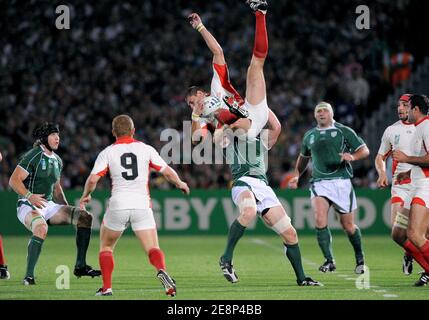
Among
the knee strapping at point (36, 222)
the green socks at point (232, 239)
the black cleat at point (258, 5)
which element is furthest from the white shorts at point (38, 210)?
the black cleat at point (258, 5)

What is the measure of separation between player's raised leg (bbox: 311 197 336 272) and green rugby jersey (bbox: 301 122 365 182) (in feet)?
1.37

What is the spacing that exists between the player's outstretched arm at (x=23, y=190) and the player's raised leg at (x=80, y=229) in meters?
0.40

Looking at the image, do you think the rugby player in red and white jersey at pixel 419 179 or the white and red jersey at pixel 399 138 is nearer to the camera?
the rugby player in red and white jersey at pixel 419 179

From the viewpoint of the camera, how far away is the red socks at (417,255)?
11666mm

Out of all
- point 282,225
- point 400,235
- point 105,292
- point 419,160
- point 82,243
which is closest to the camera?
point 105,292

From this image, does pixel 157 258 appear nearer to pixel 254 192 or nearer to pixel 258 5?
pixel 254 192

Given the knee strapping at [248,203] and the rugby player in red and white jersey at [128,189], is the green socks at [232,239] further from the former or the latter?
the rugby player in red and white jersey at [128,189]

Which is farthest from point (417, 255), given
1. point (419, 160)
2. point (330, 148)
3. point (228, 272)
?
point (330, 148)

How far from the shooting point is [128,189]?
33.7 ft

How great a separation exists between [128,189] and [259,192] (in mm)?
2256

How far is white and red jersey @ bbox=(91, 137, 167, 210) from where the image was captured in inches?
403

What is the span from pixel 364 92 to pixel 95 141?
7443mm

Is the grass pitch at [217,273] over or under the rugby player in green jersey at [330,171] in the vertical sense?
under
